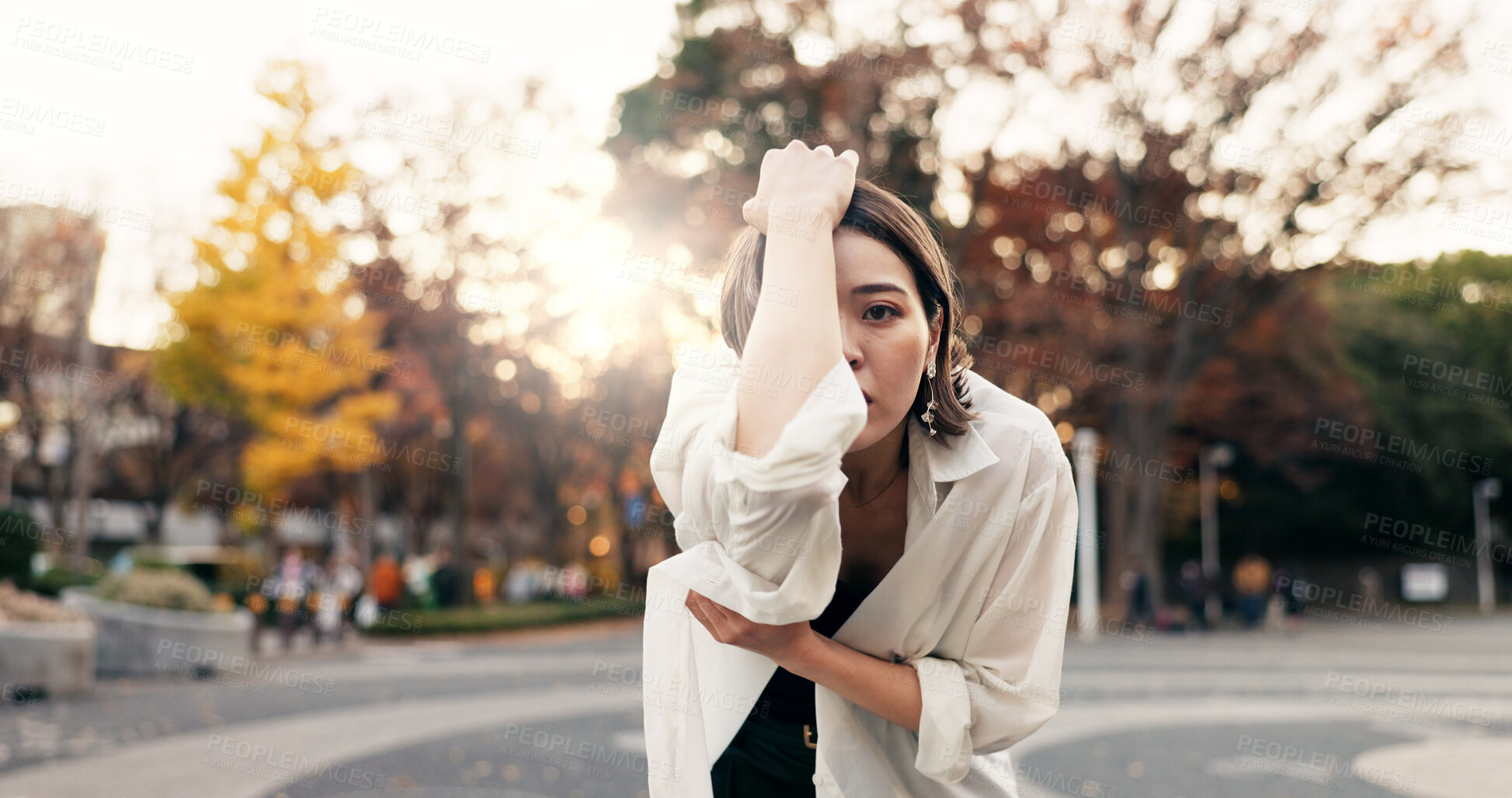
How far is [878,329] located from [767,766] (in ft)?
2.72

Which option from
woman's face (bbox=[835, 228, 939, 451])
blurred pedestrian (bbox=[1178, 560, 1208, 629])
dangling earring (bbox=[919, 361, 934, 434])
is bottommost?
blurred pedestrian (bbox=[1178, 560, 1208, 629])

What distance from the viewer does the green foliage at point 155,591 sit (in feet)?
44.9

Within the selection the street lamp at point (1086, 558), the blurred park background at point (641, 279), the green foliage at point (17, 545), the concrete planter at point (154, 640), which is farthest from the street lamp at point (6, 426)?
the street lamp at point (1086, 558)

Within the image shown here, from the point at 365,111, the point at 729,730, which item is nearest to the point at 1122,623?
the point at 365,111

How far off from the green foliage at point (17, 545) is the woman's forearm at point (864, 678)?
15339 mm

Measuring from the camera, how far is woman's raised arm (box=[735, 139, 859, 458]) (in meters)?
1.26

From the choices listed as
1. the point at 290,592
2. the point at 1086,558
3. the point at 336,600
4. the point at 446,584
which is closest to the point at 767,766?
the point at 290,592

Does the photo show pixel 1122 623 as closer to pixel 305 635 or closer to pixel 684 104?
pixel 684 104

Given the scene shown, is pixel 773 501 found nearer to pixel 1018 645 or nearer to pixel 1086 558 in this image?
pixel 1018 645

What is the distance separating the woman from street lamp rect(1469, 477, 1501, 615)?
4262 centimetres

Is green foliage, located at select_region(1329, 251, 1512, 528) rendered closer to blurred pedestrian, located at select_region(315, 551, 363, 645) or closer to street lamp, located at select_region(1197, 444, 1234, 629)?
street lamp, located at select_region(1197, 444, 1234, 629)

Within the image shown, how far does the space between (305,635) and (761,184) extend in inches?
868

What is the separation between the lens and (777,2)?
20.0 m

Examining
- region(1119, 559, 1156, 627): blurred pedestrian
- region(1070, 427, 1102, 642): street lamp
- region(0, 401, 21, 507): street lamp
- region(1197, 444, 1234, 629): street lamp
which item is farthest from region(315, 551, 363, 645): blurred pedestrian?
region(1197, 444, 1234, 629): street lamp
